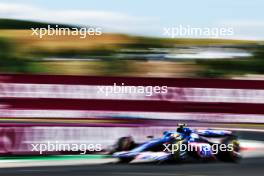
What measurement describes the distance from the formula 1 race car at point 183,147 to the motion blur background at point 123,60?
0.18ft

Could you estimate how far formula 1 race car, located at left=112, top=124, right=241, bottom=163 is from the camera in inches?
106

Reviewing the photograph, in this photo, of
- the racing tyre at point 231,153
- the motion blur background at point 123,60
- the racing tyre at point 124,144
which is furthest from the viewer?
the racing tyre at point 231,153

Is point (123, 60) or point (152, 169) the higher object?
point (123, 60)

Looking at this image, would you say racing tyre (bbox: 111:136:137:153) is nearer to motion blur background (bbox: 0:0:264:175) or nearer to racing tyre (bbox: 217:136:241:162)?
motion blur background (bbox: 0:0:264:175)

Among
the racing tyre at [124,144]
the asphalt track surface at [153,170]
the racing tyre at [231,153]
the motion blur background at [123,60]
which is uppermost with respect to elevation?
the motion blur background at [123,60]

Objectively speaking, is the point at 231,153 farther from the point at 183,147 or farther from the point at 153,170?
the point at 153,170

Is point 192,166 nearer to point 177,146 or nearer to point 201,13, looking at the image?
point 177,146

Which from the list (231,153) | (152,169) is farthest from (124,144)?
(231,153)

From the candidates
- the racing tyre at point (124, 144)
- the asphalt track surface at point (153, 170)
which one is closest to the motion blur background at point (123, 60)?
the racing tyre at point (124, 144)

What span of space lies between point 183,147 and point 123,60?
2.01 feet

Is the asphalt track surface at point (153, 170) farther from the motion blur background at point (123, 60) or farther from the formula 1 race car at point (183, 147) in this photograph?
the motion blur background at point (123, 60)

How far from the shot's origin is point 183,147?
276 centimetres

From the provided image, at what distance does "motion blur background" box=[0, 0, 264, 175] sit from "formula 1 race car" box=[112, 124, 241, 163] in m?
0.05

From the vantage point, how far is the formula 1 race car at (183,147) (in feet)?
8.80
